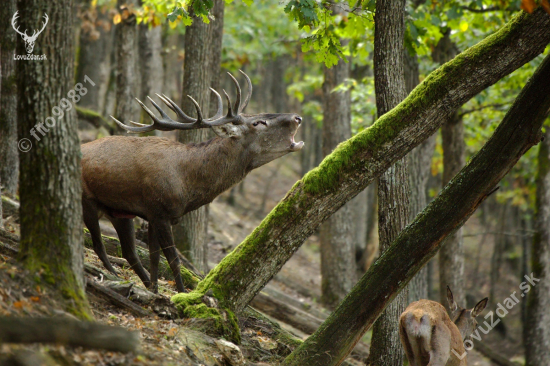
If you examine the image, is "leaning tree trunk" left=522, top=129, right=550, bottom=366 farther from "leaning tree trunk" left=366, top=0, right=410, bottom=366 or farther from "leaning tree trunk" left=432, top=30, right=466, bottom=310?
"leaning tree trunk" left=366, top=0, right=410, bottom=366

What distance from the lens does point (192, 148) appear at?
7.61 metres

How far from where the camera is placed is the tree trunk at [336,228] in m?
14.2

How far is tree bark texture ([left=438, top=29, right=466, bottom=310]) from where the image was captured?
42.0 feet

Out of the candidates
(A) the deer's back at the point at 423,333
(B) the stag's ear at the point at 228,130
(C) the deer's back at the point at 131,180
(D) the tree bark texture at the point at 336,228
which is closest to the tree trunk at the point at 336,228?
(D) the tree bark texture at the point at 336,228

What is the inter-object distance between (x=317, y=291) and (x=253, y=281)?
1043 centimetres

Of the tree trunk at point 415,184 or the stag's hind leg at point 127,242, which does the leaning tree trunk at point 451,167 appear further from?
the stag's hind leg at point 127,242

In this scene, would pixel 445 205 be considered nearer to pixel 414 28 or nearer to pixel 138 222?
pixel 414 28

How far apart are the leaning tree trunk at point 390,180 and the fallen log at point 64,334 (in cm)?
460

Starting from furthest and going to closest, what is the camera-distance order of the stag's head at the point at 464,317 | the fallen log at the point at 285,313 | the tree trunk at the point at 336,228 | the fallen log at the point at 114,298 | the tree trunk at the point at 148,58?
the tree trunk at the point at 148,58, the tree trunk at the point at 336,228, the fallen log at the point at 285,313, the stag's head at the point at 464,317, the fallen log at the point at 114,298

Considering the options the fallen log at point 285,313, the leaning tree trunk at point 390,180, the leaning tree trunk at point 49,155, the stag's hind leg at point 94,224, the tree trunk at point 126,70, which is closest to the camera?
the leaning tree trunk at point 49,155

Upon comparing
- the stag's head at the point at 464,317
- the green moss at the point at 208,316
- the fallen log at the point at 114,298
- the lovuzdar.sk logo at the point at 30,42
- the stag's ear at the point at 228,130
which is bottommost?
the stag's head at the point at 464,317

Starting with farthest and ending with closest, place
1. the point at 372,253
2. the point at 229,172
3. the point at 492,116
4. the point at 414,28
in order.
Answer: the point at 372,253, the point at 492,116, the point at 414,28, the point at 229,172

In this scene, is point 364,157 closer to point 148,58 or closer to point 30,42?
point 30,42

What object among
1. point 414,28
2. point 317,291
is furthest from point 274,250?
point 317,291
